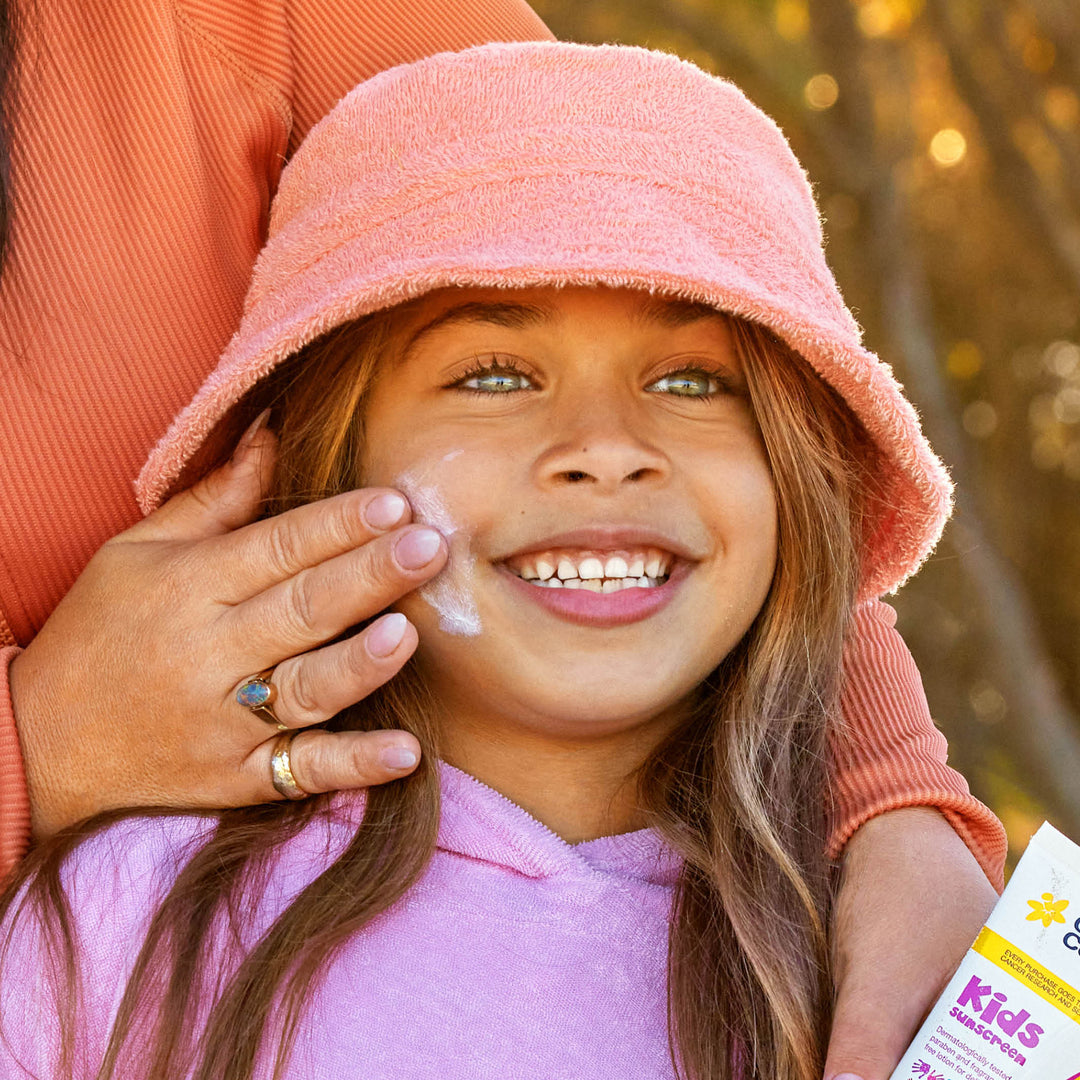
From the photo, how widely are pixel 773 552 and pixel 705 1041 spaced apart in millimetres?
624

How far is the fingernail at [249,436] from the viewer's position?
201 centimetres

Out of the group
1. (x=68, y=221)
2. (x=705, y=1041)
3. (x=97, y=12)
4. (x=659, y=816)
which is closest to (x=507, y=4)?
(x=97, y=12)

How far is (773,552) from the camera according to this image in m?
1.99

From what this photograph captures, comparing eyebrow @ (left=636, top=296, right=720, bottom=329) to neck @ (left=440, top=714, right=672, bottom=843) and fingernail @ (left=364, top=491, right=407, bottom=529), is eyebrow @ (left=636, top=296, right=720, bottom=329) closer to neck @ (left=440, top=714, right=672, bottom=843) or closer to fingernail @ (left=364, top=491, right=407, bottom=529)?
fingernail @ (left=364, top=491, right=407, bottom=529)

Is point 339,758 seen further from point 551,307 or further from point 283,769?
point 551,307

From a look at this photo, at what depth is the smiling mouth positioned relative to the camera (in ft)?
6.04

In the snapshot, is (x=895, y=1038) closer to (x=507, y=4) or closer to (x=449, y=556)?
(x=449, y=556)

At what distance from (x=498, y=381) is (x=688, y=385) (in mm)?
250

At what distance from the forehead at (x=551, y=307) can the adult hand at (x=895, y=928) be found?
0.69 meters

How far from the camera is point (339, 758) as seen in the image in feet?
5.90

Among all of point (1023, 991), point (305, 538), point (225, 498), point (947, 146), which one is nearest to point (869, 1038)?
point (1023, 991)

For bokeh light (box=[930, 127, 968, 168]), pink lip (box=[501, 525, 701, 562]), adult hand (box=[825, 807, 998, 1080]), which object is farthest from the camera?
bokeh light (box=[930, 127, 968, 168])

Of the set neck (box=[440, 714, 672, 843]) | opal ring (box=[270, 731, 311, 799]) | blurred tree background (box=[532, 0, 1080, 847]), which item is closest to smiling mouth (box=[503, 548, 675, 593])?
neck (box=[440, 714, 672, 843])

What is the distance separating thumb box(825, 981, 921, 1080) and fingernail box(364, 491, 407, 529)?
2.41 ft
